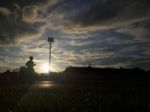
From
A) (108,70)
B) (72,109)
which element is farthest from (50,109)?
(108,70)

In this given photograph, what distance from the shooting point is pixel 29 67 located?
111ft

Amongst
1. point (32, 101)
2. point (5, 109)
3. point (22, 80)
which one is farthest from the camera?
point (22, 80)

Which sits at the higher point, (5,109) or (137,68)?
(137,68)

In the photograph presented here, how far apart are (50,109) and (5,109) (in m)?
1.87

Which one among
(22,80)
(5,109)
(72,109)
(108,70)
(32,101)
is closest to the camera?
(72,109)

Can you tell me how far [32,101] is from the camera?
33.9 feet

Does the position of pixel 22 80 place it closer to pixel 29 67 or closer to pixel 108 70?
pixel 29 67

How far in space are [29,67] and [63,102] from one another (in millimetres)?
24348

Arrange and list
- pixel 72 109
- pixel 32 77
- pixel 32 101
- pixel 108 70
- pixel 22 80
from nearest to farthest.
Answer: pixel 72 109 < pixel 32 101 < pixel 22 80 < pixel 32 77 < pixel 108 70

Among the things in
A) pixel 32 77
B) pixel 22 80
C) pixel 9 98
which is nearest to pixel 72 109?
pixel 9 98

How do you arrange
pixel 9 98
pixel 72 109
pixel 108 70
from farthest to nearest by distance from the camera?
pixel 108 70 < pixel 9 98 < pixel 72 109

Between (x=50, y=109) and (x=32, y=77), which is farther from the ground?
(x=32, y=77)

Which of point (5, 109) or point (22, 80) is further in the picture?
point (22, 80)

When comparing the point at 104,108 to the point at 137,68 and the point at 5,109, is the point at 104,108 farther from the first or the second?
the point at 137,68
